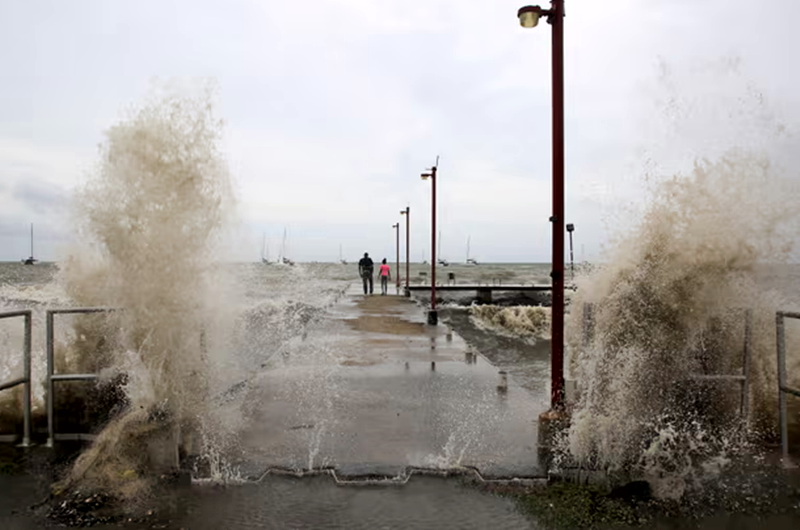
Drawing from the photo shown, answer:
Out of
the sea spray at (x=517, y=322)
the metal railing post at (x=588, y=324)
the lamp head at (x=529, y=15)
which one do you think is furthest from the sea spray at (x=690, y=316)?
the sea spray at (x=517, y=322)

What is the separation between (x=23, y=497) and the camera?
4.14 m

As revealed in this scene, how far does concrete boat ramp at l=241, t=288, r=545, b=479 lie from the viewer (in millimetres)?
4844

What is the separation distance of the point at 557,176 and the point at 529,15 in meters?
1.66

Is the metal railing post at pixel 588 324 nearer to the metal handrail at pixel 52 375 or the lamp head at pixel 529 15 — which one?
the lamp head at pixel 529 15

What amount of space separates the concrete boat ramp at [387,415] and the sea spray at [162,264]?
33.6 inches

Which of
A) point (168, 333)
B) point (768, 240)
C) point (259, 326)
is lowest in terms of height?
point (259, 326)

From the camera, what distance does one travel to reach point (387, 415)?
638 cm

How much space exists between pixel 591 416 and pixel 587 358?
100 centimetres

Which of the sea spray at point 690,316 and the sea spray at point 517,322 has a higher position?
the sea spray at point 690,316

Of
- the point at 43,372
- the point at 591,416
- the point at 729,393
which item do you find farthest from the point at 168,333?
the point at 729,393

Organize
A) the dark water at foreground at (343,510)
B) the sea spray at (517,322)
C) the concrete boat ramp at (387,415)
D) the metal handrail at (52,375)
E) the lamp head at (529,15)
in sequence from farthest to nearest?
the sea spray at (517,322), the lamp head at (529,15), the metal handrail at (52,375), the concrete boat ramp at (387,415), the dark water at foreground at (343,510)

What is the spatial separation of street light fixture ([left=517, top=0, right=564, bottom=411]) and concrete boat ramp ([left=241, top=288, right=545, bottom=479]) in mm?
724

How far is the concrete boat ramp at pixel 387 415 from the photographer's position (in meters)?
4.84

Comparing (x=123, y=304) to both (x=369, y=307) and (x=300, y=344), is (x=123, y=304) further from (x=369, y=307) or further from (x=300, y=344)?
(x=369, y=307)
